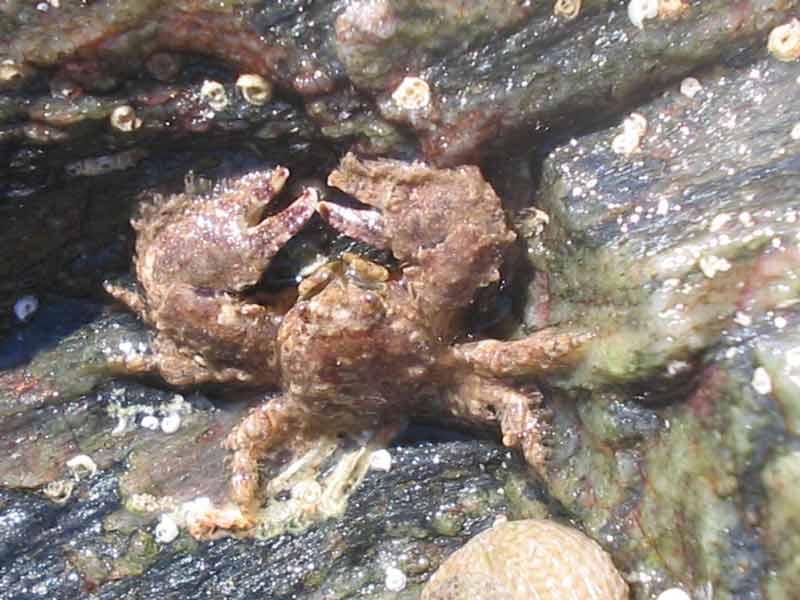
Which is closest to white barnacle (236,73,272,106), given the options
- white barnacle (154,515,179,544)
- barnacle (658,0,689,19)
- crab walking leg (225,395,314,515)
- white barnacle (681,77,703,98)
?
crab walking leg (225,395,314,515)

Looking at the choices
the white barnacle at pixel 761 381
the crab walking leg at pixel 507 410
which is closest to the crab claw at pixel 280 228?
the crab walking leg at pixel 507 410

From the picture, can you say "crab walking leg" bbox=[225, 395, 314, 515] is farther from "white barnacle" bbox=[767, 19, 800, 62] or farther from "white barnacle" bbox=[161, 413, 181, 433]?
"white barnacle" bbox=[767, 19, 800, 62]

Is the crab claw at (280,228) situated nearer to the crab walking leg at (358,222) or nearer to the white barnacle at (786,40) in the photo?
the crab walking leg at (358,222)

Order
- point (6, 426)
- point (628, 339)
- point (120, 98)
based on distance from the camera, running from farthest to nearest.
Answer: point (6, 426) < point (120, 98) < point (628, 339)

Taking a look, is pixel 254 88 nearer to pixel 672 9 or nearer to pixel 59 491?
pixel 672 9

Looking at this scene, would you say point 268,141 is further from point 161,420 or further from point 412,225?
point 161,420

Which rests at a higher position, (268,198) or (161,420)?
(268,198)

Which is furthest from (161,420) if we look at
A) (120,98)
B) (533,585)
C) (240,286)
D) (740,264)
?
(740,264)
